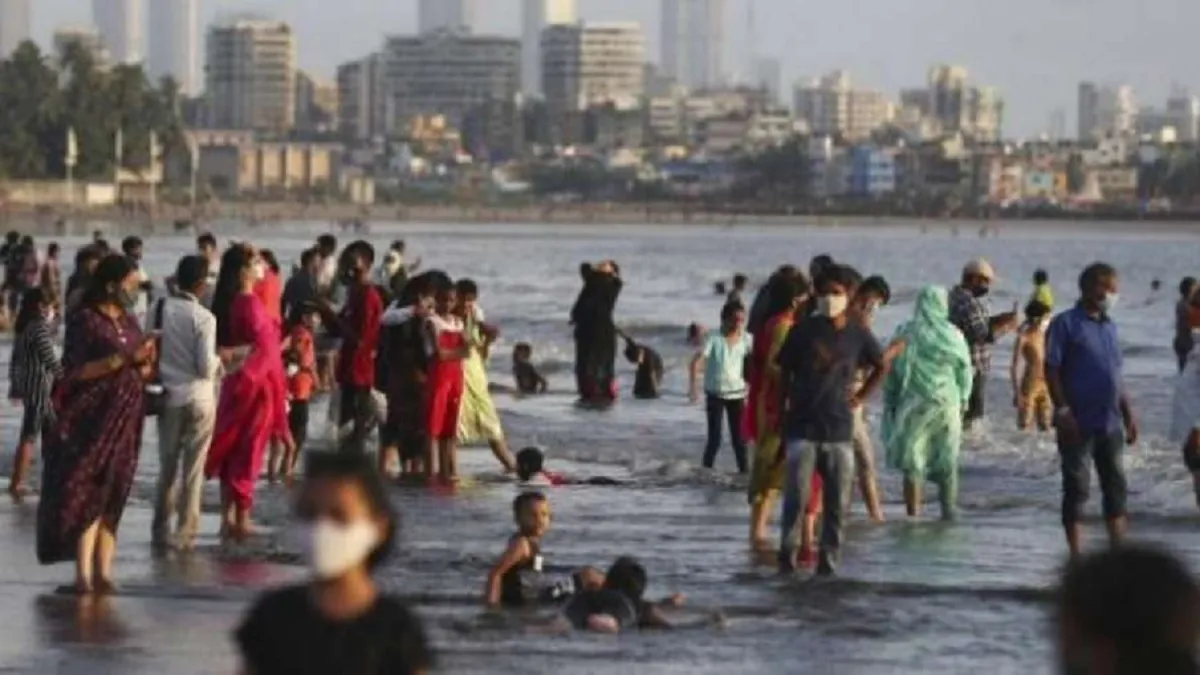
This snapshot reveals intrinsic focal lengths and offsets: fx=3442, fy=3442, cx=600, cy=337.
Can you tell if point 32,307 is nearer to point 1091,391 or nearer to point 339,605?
point 1091,391

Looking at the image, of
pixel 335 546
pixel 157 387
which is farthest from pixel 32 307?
pixel 335 546

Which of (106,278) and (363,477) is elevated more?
(363,477)

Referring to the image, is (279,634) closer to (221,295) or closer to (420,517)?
(221,295)

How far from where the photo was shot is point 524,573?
12.7m

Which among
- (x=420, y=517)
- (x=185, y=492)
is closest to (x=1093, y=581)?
(x=185, y=492)

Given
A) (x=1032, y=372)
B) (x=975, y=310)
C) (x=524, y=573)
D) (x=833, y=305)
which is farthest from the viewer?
(x=1032, y=372)

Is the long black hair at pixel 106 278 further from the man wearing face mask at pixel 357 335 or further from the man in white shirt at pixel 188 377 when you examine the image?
the man wearing face mask at pixel 357 335

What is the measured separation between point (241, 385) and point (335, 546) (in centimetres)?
939

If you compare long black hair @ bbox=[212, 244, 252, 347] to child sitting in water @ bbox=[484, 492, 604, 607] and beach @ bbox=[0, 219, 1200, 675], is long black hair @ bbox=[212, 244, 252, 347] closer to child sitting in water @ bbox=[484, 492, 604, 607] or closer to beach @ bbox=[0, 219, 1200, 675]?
beach @ bbox=[0, 219, 1200, 675]

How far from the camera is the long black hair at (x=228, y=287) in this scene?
14789 mm

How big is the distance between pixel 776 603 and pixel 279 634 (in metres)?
7.44

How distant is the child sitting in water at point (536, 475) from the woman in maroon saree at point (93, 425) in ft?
20.5

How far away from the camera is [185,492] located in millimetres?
14352

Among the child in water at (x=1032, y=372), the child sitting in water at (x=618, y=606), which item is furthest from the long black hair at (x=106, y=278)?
the child in water at (x=1032, y=372)
